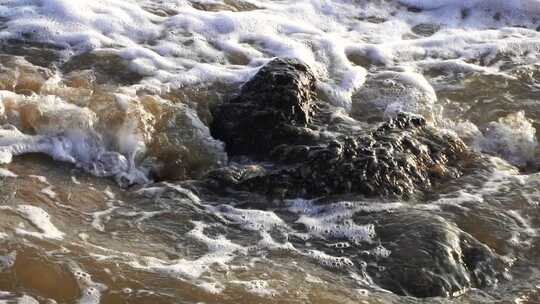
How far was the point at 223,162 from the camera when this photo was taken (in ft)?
18.0

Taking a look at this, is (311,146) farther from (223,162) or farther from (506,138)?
(506,138)

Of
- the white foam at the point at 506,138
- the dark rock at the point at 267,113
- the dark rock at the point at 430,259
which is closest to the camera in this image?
the dark rock at the point at 430,259

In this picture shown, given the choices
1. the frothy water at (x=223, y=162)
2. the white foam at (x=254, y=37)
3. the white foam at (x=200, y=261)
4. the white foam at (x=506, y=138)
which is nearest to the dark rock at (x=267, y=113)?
the frothy water at (x=223, y=162)

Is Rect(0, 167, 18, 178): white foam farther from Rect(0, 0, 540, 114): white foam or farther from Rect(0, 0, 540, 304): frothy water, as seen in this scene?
Rect(0, 0, 540, 114): white foam

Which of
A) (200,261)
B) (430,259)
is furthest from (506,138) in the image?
(200,261)

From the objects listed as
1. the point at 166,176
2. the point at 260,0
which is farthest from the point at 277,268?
the point at 260,0

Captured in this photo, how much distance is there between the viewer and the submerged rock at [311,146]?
5.02 m

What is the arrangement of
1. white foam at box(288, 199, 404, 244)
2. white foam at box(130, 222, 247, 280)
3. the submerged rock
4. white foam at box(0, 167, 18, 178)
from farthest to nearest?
the submerged rock
white foam at box(0, 167, 18, 178)
white foam at box(288, 199, 404, 244)
white foam at box(130, 222, 247, 280)

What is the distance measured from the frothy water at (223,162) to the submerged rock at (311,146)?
Result: 0.42 ft

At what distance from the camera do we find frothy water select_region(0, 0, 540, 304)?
3990 mm

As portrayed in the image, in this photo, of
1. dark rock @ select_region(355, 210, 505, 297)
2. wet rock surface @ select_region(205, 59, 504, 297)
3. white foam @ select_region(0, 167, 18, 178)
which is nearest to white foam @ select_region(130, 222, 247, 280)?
wet rock surface @ select_region(205, 59, 504, 297)

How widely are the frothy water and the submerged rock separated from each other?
0.42ft

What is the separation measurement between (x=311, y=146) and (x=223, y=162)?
711mm

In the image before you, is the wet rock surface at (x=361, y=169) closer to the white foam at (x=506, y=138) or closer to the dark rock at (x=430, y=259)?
the dark rock at (x=430, y=259)
